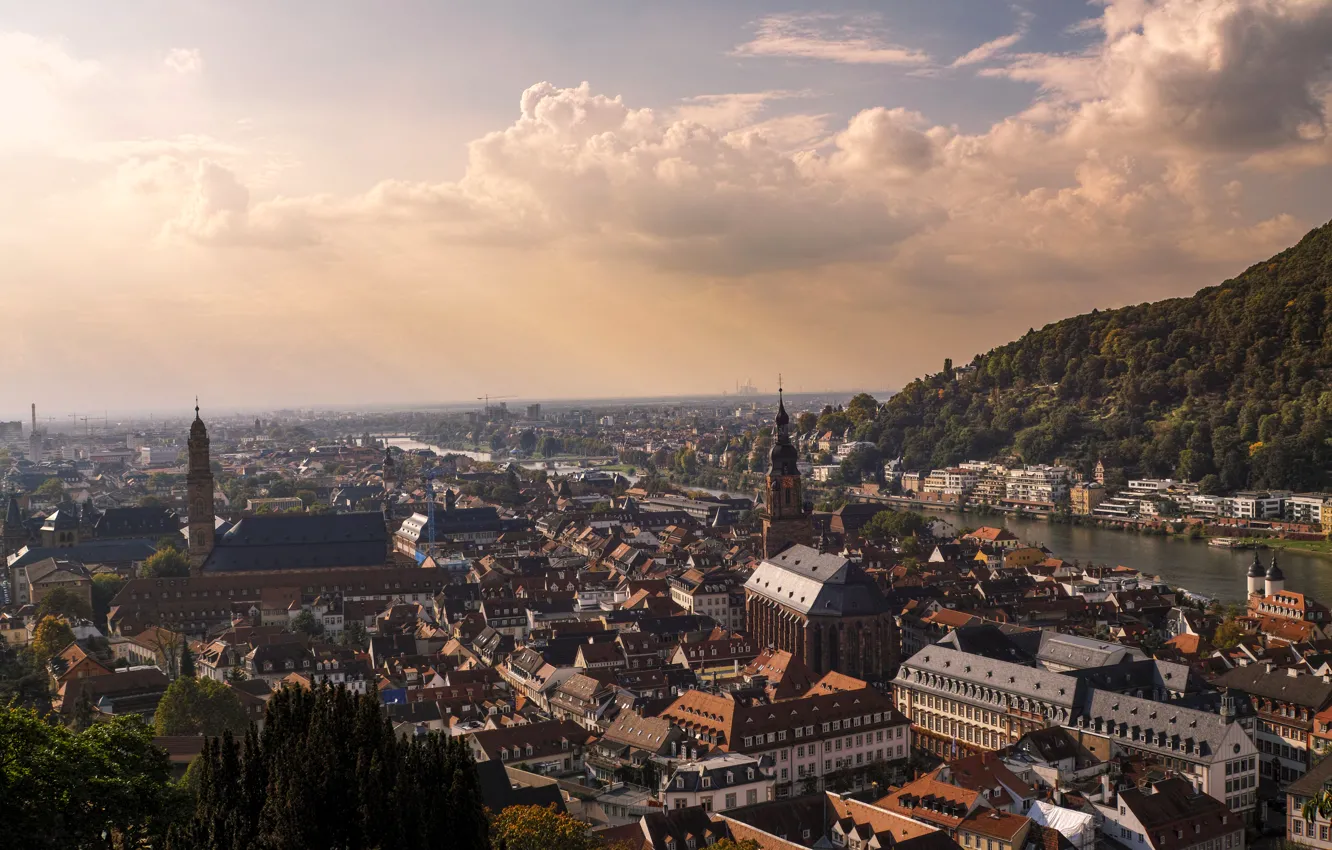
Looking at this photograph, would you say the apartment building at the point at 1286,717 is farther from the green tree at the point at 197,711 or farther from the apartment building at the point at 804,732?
the green tree at the point at 197,711

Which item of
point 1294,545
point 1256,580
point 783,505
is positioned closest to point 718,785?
point 783,505

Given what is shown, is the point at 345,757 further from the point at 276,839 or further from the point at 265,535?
the point at 265,535

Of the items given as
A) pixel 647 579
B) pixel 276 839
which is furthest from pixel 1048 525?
pixel 276 839

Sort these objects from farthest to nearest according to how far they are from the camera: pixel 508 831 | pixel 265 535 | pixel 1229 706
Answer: pixel 265 535, pixel 1229 706, pixel 508 831

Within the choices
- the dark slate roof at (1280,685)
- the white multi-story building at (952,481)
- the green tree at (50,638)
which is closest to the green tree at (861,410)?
the white multi-story building at (952,481)

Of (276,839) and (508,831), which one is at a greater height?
(276,839)

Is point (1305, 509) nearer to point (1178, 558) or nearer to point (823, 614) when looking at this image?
point (1178, 558)
